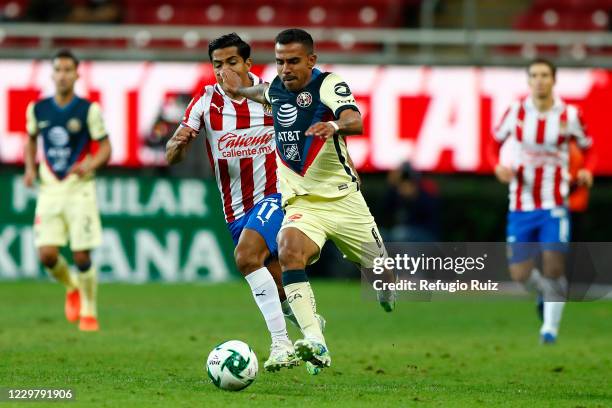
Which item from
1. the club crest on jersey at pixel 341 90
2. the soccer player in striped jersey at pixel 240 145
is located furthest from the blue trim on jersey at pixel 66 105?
the club crest on jersey at pixel 341 90

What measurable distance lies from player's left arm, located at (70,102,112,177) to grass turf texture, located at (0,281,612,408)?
1.56 meters

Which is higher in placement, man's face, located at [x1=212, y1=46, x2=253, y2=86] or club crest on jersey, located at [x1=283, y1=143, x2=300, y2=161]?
man's face, located at [x1=212, y1=46, x2=253, y2=86]

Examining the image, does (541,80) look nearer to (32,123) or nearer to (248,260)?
(248,260)

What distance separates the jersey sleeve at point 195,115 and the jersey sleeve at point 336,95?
45.6 inches

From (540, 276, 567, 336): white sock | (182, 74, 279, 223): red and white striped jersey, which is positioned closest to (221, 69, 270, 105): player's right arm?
(182, 74, 279, 223): red and white striped jersey

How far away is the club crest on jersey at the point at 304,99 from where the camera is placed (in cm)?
839

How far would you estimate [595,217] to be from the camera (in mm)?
20438

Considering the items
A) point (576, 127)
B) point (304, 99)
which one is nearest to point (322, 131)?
point (304, 99)

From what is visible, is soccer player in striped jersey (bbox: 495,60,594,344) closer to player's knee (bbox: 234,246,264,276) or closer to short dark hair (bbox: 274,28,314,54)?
player's knee (bbox: 234,246,264,276)

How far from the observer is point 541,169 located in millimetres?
12281

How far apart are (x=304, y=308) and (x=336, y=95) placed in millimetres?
1359

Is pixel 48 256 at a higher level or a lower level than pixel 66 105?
lower

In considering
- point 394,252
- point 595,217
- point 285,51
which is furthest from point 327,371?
point 595,217

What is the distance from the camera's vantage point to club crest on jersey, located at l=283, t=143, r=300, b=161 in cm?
847
